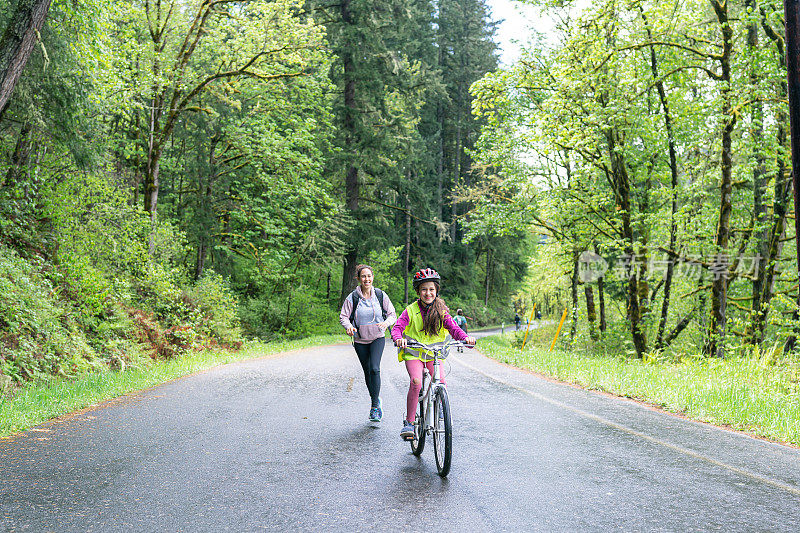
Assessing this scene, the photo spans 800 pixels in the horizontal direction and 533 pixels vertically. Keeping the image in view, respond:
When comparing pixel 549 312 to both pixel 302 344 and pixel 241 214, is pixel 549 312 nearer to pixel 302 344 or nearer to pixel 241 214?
pixel 302 344

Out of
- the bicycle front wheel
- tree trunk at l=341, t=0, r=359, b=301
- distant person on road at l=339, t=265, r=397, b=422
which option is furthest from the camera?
tree trunk at l=341, t=0, r=359, b=301

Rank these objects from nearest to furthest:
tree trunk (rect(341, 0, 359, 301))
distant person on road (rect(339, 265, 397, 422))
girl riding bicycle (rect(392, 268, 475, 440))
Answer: girl riding bicycle (rect(392, 268, 475, 440))
distant person on road (rect(339, 265, 397, 422))
tree trunk (rect(341, 0, 359, 301))

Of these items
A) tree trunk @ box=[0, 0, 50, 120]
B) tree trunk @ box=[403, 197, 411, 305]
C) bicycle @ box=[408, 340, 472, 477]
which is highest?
tree trunk @ box=[0, 0, 50, 120]

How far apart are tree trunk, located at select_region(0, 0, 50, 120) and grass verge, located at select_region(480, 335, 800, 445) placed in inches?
467

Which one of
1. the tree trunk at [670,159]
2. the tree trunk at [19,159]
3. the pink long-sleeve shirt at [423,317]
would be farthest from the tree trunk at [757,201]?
the tree trunk at [19,159]

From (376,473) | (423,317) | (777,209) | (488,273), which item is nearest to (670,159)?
(777,209)

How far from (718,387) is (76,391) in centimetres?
1062

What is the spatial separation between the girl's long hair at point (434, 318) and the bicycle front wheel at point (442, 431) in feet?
2.32

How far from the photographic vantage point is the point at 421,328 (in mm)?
6223

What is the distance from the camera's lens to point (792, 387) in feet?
34.1

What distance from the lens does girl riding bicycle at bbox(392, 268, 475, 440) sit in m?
6.13

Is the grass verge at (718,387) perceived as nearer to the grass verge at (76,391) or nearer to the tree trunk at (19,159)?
the grass verge at (76,391)

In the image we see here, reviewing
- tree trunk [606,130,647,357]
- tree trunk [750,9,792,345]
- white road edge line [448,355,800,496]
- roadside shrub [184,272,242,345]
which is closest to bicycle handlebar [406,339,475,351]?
white road edge line [448,355,800,496]

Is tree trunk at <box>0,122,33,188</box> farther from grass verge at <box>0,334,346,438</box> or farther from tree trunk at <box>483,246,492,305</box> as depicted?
tree trunk at <box>483,246,492,305</box>
